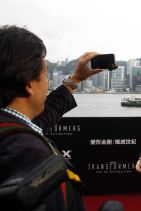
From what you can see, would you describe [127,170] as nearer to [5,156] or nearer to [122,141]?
[122,141]

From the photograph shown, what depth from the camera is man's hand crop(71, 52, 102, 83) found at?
2.50m

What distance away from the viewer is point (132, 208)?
457cm

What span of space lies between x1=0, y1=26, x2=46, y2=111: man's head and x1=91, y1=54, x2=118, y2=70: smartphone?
3.51ft

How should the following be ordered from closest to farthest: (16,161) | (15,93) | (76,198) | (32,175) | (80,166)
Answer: (32,175)
(16,161)
(76,198)
(15,93)
(80,166)

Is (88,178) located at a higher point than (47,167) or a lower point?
lower

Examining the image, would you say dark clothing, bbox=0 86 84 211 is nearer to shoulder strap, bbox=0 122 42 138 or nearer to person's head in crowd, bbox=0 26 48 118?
shoulder strap, bbox=0 122 42 138

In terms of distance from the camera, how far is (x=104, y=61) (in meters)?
2.47

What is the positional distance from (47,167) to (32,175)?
0.14 feet

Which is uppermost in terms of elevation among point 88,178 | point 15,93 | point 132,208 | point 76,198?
point 15,93

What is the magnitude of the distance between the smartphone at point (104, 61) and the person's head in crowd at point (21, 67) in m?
1.04

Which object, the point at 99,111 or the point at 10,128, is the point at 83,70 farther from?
the point at 99,111

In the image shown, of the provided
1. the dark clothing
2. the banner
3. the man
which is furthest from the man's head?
the banner

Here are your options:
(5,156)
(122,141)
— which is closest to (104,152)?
(122,141)

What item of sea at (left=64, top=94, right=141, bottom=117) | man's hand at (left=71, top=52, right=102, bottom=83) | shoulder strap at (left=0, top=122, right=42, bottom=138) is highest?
man's hand at (left=71, top=52, right=102, bottom=83)
